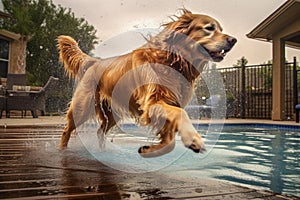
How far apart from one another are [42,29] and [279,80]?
13217 millimetres

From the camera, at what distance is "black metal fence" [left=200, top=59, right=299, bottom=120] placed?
11.5 metres

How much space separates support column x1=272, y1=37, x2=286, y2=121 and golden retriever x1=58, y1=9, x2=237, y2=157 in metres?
7.98

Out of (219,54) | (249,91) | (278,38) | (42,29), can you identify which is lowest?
(219,54)

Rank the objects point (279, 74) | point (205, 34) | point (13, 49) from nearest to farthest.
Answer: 1. point (205, 34)
2. point (279, 74)
3. point (13, 49)

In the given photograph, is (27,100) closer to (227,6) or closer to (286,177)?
(227,6)

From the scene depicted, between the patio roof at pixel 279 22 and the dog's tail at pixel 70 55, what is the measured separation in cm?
698

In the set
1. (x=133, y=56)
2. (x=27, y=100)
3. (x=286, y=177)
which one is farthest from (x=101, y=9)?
(x=286, y=177)

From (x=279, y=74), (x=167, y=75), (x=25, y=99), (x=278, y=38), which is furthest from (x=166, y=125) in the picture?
(x=278, y=38)

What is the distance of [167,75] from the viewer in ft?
7.50

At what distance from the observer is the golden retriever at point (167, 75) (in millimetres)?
1968

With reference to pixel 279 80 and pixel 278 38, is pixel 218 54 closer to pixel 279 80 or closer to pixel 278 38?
pixel 279 80

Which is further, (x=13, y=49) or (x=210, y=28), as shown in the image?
(x=13, y=49)

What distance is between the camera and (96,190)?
1484 mm

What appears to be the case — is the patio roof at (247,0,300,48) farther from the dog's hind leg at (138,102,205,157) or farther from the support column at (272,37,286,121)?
the dog's hind leg at (138,102,205,157)
